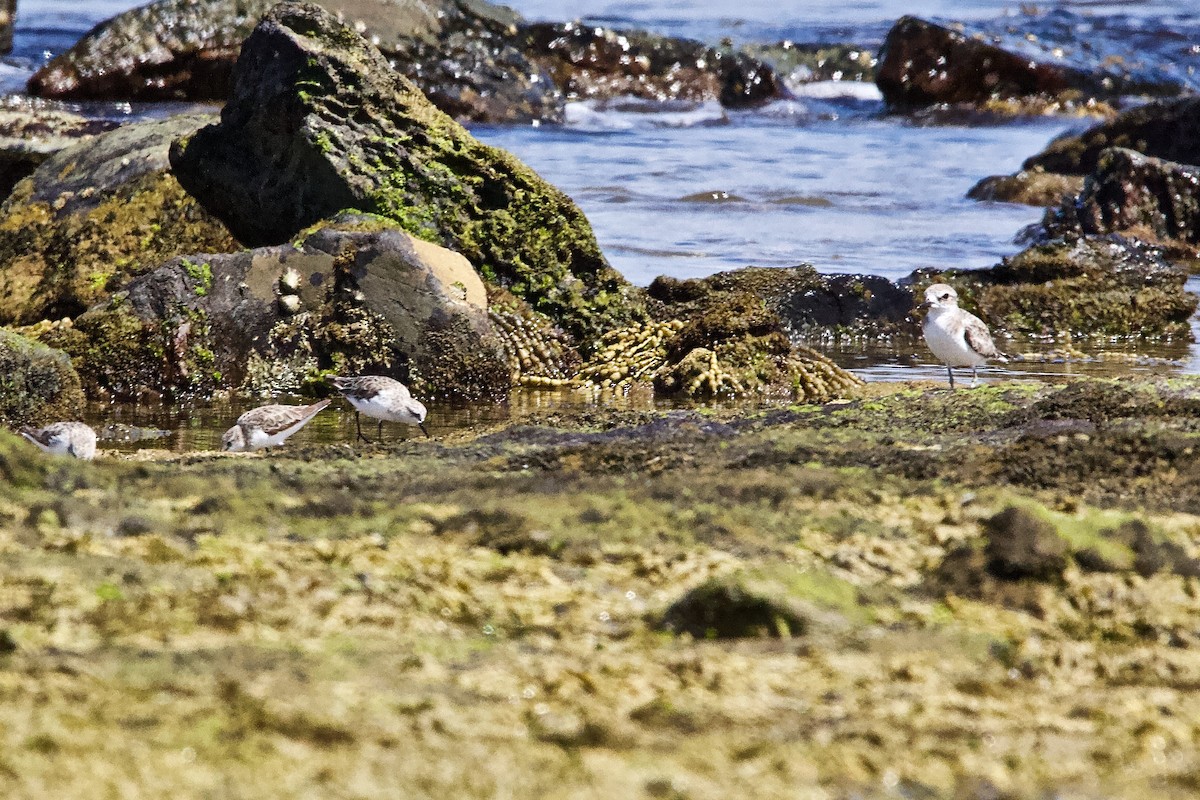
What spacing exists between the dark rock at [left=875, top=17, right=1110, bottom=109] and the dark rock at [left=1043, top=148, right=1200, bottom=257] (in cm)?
1189

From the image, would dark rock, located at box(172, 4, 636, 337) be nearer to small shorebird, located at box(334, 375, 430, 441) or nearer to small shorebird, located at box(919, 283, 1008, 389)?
small shorebird, located at box(919, 283, 1008, 389)

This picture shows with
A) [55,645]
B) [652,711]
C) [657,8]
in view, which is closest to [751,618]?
[652,711]

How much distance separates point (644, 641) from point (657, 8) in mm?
37128

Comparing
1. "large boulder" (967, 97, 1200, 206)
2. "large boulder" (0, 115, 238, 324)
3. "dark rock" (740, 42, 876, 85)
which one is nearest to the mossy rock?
"large boulder" (0, 115, 238, 324)

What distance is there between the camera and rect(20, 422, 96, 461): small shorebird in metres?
6.63

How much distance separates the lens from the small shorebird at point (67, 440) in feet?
21.8

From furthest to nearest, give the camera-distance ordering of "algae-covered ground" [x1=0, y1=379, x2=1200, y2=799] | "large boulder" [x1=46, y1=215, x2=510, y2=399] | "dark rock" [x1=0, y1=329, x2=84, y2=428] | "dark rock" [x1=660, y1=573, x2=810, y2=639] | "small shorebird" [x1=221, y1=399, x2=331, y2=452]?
"large boulder" [x1=46, y1=215, x2=510, y2=399], "dark rock" [x1=0, y1=329, x2=84, y2=428], "small shorebird" [x1=221, y1=399, x2=331, y2=452], "dark rock" [x1=660, y1=573, x2=810, y2=639], "algae-covered ground" [x1=0, y1=379, x2=1200, y2=799]

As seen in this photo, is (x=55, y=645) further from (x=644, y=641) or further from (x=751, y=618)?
(x=751, y=618)

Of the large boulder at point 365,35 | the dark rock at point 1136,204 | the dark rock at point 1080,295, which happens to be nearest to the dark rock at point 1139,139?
the dark rock at point 1136,204

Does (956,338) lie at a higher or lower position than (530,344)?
higher

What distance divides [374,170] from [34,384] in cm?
271

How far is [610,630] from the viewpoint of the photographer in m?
3.61

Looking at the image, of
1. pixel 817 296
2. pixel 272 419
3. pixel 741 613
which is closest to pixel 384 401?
pixel 272 419

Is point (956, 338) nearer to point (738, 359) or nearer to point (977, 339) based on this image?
point (977, 339)
